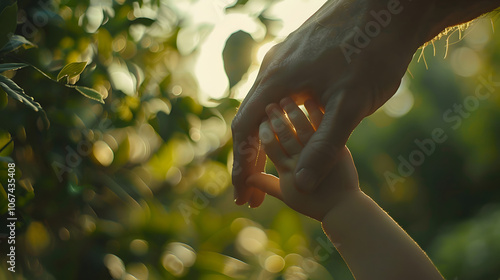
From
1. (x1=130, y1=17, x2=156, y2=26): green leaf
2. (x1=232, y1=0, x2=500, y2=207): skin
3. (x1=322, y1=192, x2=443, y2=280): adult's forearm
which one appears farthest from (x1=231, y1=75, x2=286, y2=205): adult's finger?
(x1=130, y1=17, x2=156, y2=26): green leaf

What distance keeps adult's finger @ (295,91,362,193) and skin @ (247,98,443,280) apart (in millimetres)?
35

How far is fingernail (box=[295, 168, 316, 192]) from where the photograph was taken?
0.47m

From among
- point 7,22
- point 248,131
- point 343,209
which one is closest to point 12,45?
point 7,22

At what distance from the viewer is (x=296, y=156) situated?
521 millimetres

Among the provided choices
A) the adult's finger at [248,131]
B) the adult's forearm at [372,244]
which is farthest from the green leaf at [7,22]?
the adult's forearm at [372,244]

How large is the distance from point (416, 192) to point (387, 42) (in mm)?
1943

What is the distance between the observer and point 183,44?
2.56ft

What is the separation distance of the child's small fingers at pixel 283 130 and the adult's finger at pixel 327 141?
43mm

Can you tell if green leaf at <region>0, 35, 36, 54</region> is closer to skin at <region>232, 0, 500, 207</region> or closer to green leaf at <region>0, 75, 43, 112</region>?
green leaf at <region>0, 75, 43, 112</region>

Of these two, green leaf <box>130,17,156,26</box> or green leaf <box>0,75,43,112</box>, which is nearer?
green leaf <box>0,75,43,112</box>

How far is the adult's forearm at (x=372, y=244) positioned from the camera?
492mm

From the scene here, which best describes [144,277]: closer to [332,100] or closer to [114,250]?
[114,250]

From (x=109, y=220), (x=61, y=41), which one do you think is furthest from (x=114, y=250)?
(x=61, y=41)

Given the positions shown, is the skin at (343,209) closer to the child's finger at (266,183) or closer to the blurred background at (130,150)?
the child's finger at (266,183)
